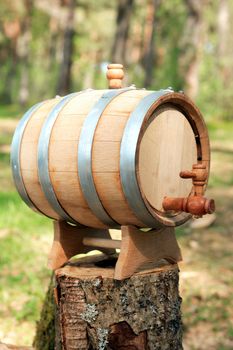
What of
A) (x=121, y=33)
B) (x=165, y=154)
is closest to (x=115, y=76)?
(x=165, y=154)

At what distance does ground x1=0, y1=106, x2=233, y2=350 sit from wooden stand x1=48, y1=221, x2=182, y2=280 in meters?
1.23

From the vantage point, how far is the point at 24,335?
4535 mm

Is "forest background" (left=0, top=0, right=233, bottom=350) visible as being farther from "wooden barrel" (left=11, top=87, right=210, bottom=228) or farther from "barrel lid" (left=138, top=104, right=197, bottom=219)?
"barrel lid" (left=138, top=104, right=197, bottom=219)

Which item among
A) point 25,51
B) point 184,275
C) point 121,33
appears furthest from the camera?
point 25,51

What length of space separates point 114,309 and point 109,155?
842 millimetres

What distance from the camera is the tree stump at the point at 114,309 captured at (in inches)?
125

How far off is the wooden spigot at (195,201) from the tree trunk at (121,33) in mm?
11350

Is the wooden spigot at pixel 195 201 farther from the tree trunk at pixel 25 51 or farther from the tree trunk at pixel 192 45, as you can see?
the tree trunk at pixel 25 51

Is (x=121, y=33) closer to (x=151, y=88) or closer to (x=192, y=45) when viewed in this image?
(x=151, y=88)

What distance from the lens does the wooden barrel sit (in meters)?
2.93

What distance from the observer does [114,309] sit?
3.18m

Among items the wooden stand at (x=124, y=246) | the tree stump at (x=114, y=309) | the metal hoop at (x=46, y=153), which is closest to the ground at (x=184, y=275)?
the wooden stand at (x=124, y=246)

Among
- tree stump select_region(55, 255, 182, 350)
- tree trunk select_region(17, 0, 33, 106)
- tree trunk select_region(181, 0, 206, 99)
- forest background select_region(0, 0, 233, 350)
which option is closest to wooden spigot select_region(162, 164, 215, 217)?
tree stump select_region(55, 255, 182, 350)

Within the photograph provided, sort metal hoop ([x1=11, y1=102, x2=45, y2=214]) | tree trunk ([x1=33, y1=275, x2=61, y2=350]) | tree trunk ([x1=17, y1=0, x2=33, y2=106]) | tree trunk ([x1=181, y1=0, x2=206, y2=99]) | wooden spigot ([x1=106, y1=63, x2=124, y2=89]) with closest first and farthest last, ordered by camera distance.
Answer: metal hoop ([x1=11, y1=102, x2=45, y2=214]) < wooden spigot ([x1=106, y1=63, x2=124, y2=89]) < tree trunk ([x1=33, y1=275, x2=61, y2=350]) < tree trunk ([x1=181, y1=0, x2=206, y2=99]) < tree trunk ([x1=17, y1=0, x2=33, y2=106])
